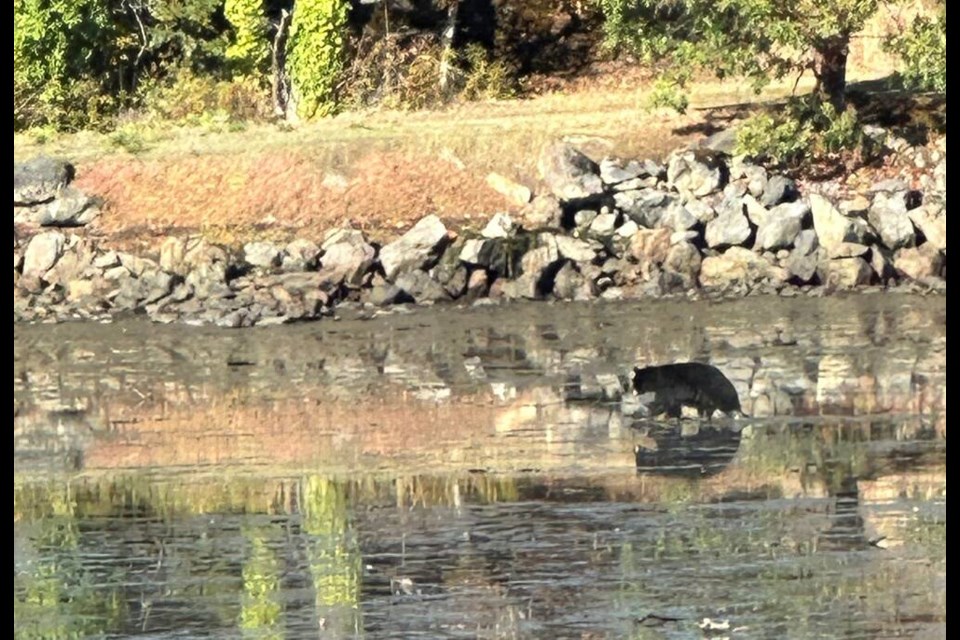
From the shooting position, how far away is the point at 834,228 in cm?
2014

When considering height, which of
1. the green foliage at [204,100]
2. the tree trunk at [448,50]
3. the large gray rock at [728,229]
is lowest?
the large gray rock at [728,229]

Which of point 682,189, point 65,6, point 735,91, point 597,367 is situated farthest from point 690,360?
point 65,6

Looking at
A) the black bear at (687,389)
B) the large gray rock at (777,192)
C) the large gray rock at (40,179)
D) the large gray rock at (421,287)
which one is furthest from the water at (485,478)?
the large gray rock at (40,179)

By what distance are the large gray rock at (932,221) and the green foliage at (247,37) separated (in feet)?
26.1

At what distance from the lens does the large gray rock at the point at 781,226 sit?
791 inches

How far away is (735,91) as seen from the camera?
23984 mm

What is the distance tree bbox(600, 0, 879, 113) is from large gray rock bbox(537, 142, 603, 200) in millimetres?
1539

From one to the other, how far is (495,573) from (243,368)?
7.21 metres

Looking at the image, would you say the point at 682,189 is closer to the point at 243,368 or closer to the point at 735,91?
the point at 735,91

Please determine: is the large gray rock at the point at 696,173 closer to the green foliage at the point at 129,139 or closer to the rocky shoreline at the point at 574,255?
the rocky shoreline at the point at 574,255

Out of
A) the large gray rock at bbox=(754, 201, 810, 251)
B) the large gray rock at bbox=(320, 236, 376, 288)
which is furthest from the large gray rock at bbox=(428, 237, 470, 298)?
the large gray rock at bbox=(754, 201, 810, 251)

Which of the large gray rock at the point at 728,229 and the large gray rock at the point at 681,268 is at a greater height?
the large gray rock at the point at 728,229

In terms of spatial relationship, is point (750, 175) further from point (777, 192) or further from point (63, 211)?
point (63, 211)

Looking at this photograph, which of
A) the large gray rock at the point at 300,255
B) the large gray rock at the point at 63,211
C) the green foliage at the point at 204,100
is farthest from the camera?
the green foliage at the point at 204,100
